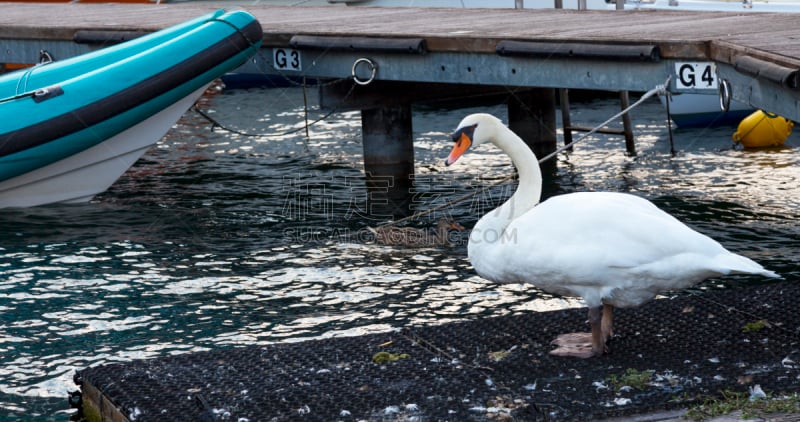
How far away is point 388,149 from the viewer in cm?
1154

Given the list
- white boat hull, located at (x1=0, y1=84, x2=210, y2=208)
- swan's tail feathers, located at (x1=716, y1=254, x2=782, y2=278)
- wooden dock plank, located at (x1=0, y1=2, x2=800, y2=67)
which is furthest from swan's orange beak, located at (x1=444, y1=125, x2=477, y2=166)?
white boat hull, located at (x1=0, y1=84, x2=210, y2=208)

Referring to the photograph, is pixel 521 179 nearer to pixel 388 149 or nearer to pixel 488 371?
pixel 488 371

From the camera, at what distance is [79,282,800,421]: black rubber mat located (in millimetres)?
4516

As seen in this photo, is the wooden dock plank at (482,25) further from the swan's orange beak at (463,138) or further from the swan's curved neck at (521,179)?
the swan's orange beak at (463,138)

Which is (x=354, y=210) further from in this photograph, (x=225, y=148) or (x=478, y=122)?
(x=478, y=122)

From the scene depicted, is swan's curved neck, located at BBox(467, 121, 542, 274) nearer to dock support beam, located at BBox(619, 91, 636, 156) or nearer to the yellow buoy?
dock support beam, located at BBox(619, 91, 636, 156)

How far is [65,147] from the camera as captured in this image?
33.7 feet

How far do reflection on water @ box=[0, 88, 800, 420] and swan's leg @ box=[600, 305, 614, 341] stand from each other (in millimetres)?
A: 2128

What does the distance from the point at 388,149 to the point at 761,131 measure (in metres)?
4.53

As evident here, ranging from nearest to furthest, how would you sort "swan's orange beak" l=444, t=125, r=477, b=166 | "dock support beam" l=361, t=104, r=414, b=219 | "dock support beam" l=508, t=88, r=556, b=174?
"swan's orange beak" l=444, t=125, r=477, b=166, "dock support beam" l=361, t=104, r=414, b=219, "dock support beam" l=508, t=88, r=556, b=174

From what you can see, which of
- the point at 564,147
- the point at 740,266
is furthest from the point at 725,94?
the point at 740,266

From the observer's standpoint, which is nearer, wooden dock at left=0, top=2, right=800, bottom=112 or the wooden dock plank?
wooden dock at left=0, top=2, right=800, bottom=112

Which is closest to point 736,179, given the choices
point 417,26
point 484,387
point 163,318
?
point 417,26

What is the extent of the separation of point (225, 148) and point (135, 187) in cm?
243
